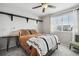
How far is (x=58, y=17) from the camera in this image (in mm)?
1474

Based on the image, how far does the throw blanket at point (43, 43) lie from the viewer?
1317 millimetres

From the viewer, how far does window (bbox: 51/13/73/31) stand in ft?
4.59

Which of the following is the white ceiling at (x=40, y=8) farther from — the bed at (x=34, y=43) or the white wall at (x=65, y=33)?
the bed at (x=34, y=43)

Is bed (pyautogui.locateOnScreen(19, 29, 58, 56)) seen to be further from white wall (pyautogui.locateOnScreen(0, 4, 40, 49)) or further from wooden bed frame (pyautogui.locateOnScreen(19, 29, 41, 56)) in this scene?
white wall (pyautogui.locateOnScreen(0, 4, 40, 49))

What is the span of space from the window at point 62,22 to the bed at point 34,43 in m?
0.27

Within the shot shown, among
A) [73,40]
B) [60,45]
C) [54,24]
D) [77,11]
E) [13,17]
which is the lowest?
[60,45]

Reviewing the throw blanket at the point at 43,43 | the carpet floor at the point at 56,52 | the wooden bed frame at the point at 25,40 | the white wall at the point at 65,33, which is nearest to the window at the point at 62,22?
the white wall at the point at 65,33

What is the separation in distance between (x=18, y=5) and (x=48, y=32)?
769mm

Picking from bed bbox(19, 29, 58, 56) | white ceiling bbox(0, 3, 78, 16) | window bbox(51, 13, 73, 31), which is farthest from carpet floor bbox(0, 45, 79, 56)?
white ceiling bbox(0, 3, 78, 16)

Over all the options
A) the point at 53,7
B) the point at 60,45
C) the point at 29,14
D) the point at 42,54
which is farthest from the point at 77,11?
the point at 42,54

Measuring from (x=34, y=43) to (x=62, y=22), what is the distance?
0.68 m

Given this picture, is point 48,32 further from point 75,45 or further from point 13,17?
point 13,17

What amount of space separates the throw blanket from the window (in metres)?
0.22

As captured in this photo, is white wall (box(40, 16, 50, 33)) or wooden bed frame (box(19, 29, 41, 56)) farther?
white wall (box(40, 16, 50, 33))
